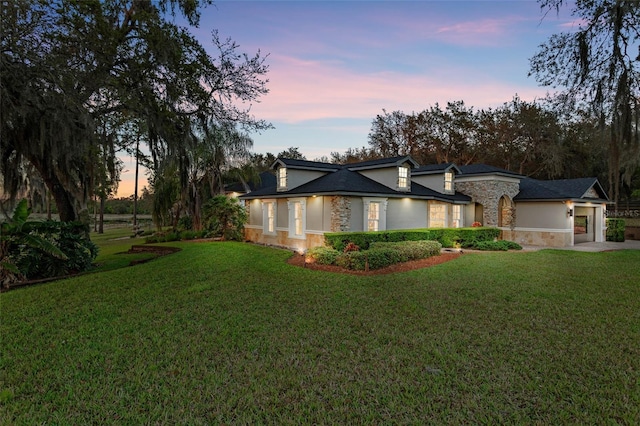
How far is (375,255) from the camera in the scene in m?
11.1

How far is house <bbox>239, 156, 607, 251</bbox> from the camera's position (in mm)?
15984

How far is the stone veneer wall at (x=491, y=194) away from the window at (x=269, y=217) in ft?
41.8

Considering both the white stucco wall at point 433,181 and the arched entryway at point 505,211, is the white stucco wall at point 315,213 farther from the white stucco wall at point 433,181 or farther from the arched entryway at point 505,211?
the arched entryway at point 505,211

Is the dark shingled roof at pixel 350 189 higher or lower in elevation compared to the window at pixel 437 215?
higher

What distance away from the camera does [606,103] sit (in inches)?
314

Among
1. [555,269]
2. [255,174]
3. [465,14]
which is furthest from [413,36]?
[255,174]

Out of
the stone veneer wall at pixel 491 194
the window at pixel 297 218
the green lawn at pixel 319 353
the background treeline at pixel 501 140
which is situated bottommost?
the green lawn at pixel 319 353

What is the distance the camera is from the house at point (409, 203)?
16.0 m

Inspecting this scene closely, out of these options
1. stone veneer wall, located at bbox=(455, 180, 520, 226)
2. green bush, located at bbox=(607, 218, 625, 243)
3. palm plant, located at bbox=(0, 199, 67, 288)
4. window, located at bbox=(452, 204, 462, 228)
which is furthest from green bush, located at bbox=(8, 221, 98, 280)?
green bush, located at bbox=(607, 218, 625, 243)

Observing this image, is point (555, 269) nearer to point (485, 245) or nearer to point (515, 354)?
A: point (485, 245)

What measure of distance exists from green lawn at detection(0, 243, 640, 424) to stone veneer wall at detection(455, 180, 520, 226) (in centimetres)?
1146

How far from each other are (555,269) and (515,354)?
324 inches

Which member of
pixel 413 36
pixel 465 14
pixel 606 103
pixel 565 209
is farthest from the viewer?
pixel 565 209

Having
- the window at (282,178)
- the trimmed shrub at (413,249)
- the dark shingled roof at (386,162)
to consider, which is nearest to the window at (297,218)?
the window at (282,178)
